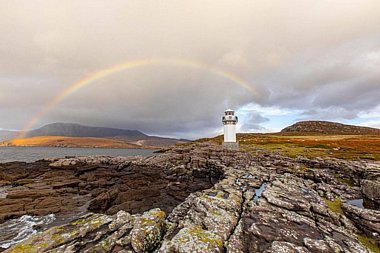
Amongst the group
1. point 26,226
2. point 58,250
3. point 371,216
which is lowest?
point 26,226

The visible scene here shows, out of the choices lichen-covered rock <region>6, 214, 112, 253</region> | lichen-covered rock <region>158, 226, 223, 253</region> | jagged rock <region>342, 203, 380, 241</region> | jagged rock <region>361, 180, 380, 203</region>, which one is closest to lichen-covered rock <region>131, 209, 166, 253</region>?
lichen-covered rock <region>158, 226, 223, 253</region>

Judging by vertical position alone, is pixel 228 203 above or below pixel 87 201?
above

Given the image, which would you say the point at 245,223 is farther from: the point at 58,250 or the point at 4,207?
the point at 4,207

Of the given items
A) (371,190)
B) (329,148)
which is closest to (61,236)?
(371,190)

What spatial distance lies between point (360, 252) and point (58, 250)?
16158mm

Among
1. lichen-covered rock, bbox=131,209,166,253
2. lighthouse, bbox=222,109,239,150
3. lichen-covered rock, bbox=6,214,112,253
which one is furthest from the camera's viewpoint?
lighthouse, bbox=222,109,239,150

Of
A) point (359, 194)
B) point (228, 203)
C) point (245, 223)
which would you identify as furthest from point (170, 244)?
point (359, 194)

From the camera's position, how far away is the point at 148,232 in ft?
38.4

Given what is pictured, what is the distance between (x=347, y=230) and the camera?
13148mm

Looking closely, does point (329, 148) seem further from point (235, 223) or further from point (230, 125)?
point (235, 223)

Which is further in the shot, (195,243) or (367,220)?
(367,220)

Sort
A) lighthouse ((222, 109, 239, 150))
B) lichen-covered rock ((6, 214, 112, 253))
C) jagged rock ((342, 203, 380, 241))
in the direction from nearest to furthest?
lichen-covered rock ((6, 214, 112, 253)) → jagged rock ((342, 203, 380, 241)) → lighthouse ((222, 109, 239, 150))

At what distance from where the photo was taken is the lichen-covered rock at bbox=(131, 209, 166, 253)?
1095 centimetres

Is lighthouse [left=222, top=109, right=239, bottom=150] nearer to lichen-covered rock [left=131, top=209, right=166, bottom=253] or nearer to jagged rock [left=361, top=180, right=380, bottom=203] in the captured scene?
jagged rock [left=361, top=180, right=380, bottom=203]
